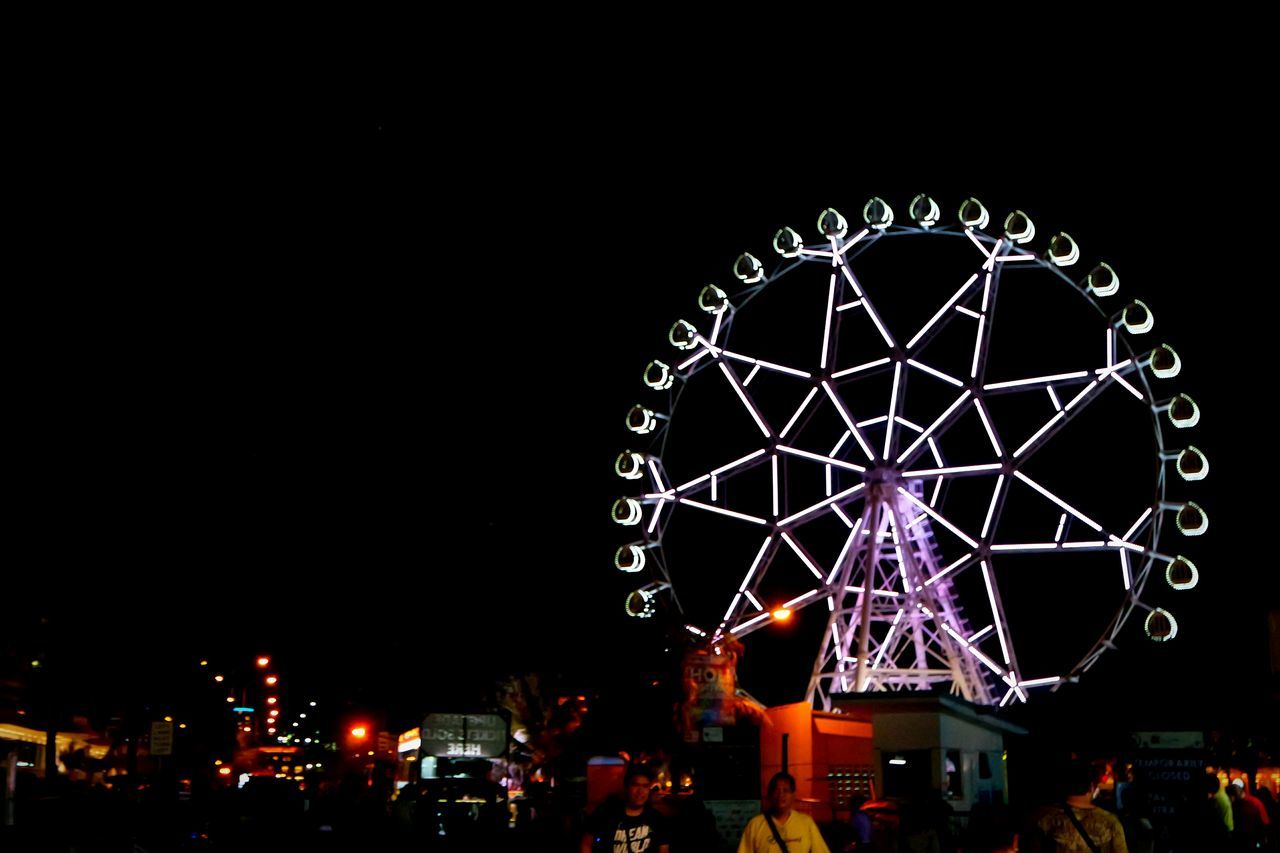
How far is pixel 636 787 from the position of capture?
9.80m

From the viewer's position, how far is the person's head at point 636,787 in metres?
9.77

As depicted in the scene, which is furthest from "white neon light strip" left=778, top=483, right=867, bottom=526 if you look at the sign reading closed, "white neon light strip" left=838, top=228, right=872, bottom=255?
the sign reading closed

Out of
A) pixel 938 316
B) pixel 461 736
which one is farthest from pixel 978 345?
pixel 461 736

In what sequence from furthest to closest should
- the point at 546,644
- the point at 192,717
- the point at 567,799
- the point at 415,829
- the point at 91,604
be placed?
the point at 546,644 → the point at 192,717 → the point at 91,604 → the point at 567,799 → the point at 415,829

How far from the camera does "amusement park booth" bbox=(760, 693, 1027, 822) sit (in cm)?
2655

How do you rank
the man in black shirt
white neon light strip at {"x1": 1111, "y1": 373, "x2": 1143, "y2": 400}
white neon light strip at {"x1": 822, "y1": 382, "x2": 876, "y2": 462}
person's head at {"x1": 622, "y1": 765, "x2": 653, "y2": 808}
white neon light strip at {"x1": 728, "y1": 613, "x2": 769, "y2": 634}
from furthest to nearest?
white neon light strip at {"x1": 728, "y1": 613, "x2": 769, "y2": 634} < white neon light strip at {"x1": 822, "y1": 382, "x2": 876, "y2": 462} < white neon light strip at {"x1": 1111, "y1": 373, "x2": 1143, "y2": 400} < person's head at {"x1": 622, "y1": 765, "x2": 653, "y2": 808} < the man in black shirt

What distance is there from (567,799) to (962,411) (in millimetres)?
12967

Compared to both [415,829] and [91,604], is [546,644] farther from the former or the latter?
[415,829]

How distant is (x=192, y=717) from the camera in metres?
42.3

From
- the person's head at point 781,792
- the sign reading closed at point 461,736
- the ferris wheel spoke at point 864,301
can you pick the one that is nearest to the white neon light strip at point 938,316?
the ferris wheel spoke at point 864,301

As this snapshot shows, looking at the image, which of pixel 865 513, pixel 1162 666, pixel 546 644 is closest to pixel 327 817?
pixel 865 513

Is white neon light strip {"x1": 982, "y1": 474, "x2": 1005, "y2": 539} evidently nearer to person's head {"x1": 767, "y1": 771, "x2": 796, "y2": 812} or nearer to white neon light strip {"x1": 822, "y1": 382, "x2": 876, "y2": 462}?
white neon light strip {"x1": 822, "y1": 382, "x2": 876, "y2": 462}

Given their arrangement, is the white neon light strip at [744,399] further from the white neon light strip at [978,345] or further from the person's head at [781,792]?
the person's head at [781,792]

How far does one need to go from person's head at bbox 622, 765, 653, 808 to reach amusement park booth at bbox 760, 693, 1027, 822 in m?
14.1
